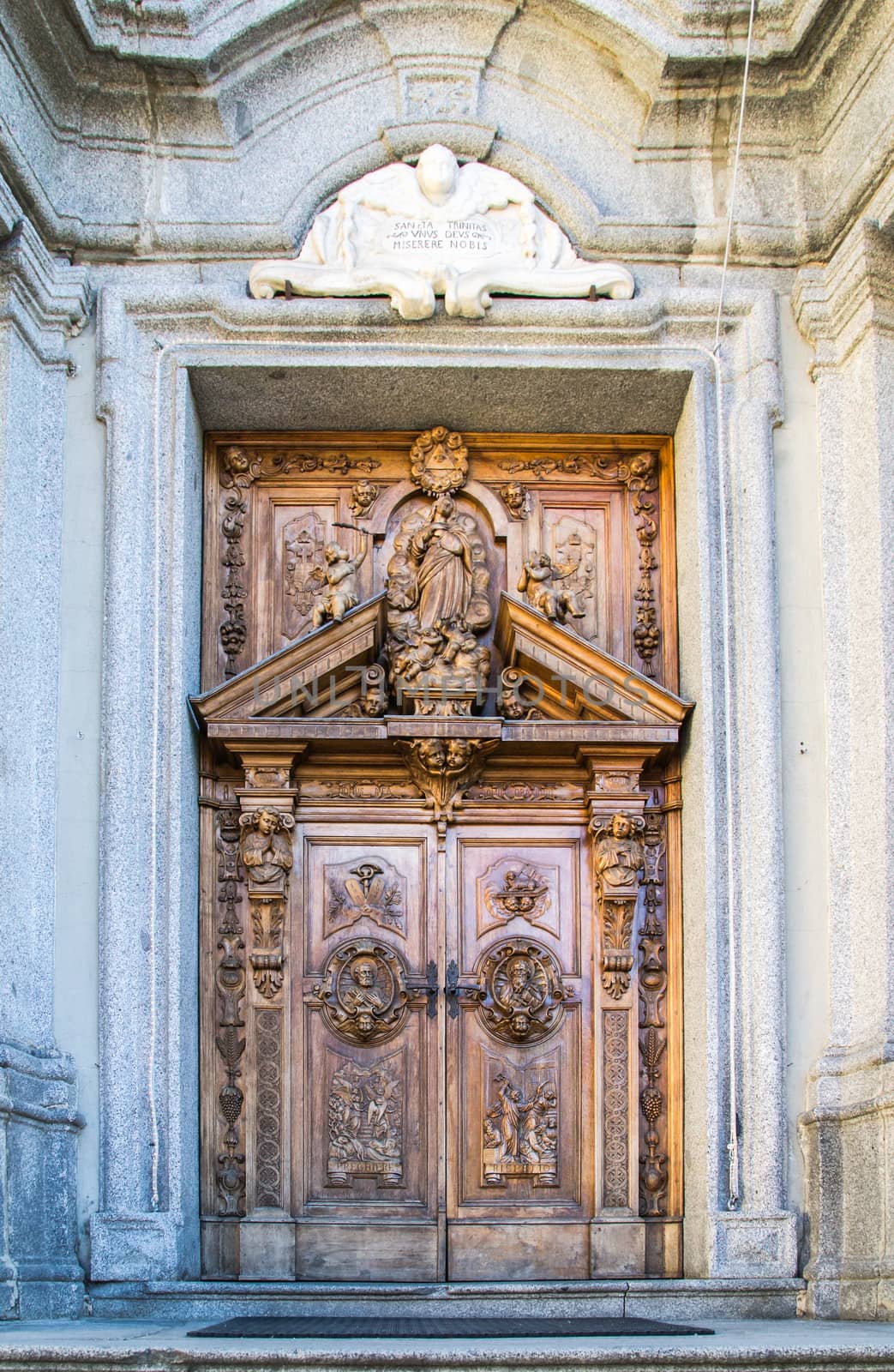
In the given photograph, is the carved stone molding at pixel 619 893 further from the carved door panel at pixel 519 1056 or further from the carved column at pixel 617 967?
the carved door panel at pixel 519 1056

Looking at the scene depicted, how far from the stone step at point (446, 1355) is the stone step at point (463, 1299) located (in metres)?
1.23

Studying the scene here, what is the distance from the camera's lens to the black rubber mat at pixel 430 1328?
698cm

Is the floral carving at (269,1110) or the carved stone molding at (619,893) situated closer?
the floral carving at (269,1110)

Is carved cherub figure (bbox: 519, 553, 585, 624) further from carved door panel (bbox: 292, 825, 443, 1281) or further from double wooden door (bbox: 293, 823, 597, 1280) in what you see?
carved door panel (bbox: 292, 825, 443, 1281)

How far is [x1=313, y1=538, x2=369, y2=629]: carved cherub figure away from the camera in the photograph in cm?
901

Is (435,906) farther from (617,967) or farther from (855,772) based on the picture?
(855,772)

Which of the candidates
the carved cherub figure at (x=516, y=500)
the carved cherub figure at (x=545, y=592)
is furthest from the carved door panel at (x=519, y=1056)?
the carved cherub figure at (x=516, y=500)

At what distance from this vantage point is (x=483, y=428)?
9.46 meters

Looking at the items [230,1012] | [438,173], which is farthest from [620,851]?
[438,173]

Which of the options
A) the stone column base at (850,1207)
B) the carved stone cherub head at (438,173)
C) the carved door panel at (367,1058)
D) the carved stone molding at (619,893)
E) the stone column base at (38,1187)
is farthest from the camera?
the carved stone cherub head at (438,173)

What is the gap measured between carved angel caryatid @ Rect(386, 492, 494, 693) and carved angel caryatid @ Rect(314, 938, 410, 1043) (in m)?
1.20

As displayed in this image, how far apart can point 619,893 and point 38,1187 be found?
9.06 feet

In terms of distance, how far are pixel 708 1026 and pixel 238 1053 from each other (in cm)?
204

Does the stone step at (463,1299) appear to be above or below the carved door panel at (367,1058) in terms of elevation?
below
